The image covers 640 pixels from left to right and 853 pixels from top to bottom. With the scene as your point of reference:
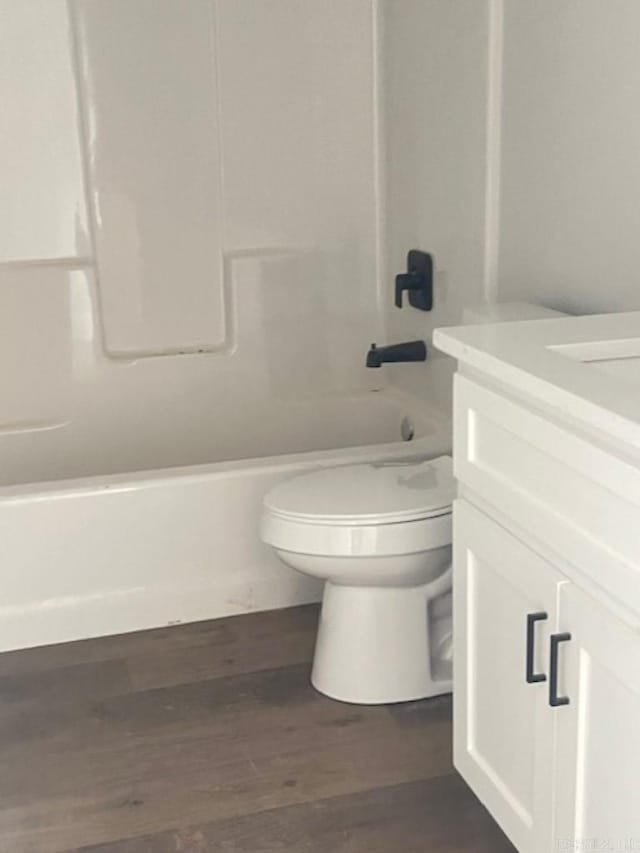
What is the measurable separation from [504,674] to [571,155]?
1.06 metres

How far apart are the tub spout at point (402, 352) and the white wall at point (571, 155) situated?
0.40m

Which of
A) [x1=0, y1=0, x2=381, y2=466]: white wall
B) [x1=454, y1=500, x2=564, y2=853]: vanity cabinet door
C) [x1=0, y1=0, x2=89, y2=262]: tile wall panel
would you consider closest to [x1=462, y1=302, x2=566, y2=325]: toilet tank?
[x1=454, y1=500, x2=564, y2=853]: vanity cabinet door

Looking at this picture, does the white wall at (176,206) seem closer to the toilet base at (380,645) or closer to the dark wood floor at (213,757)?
the dark wood floor at (213,757)

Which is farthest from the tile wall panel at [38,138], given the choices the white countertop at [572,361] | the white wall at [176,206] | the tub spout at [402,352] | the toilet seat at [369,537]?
the white countertop at [572,361]

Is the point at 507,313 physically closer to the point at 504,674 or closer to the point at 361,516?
the point at 361,516

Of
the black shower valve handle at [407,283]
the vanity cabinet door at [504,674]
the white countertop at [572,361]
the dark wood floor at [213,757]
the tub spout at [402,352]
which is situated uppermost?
the white countertop at [572,361]

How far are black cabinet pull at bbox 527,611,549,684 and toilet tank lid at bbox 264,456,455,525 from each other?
2.20 feet

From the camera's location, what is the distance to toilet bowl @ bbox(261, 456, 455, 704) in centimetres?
217

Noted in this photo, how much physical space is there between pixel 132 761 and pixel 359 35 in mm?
2045

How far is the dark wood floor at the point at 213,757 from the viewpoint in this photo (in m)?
1.90

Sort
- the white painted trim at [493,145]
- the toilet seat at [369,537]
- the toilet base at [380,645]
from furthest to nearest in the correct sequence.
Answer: the white painted trim at [493,145], the toilet base at [380,645], the toilet seat at [369,537]

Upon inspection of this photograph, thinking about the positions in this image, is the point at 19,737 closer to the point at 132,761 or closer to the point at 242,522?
the point at 132,761

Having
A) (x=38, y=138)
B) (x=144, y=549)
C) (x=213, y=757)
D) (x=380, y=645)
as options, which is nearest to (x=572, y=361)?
(x=380, y=645)

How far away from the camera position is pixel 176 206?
3.10 m
